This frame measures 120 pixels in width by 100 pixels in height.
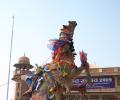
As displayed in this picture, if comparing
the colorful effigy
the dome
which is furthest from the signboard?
the colorful effigy

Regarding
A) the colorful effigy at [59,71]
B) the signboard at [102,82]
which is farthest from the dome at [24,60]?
the colorful effigy at [59,71]

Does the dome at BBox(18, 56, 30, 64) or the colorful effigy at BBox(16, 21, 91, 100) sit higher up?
the dome at BBox(18, 56, 30, 64)

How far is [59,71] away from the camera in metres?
21.7

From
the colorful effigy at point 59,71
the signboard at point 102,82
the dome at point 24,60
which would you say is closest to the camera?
the colorful effigy at point 59,71

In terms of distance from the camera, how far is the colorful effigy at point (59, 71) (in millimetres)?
21562

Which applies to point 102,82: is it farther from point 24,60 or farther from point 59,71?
point 59,71

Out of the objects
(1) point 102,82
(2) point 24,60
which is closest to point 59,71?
(1) point 102,82

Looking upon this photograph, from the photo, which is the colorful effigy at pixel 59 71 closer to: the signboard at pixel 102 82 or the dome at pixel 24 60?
the signboard at pixel 102 82

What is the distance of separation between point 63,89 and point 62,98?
0.55 metres

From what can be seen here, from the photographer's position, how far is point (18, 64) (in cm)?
5184

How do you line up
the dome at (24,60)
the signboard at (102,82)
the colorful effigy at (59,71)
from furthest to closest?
the dome at (24,60)
the signboard at (102,82)
the colorful effigy at (59,71)

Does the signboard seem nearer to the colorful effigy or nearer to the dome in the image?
the dome

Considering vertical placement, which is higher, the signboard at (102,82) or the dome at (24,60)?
the dome at (24,60)

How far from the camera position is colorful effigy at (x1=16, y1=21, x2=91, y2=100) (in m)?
21.6
